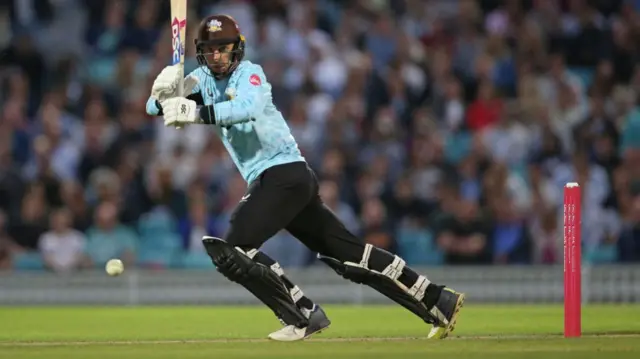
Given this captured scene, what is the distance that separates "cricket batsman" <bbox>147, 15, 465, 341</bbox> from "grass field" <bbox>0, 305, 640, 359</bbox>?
31 cm

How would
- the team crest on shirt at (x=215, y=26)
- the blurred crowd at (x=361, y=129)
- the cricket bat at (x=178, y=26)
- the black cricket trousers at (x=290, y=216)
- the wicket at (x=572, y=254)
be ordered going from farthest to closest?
1. the blurred crowd at (x=361, y=129)
2. the cricket bat at (x=178, y=26)
3. the team crest on shirt at (x=215, y=26)
4. the wicket at (x=572, y=254)
5. the black cricket trousers at (x=290, y=216)

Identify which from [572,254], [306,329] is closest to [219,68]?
[306,329]

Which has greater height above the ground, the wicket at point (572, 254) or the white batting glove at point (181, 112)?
the white batting glove at point (181, 112)

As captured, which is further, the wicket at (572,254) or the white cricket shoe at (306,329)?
the white cricket shoe at (306,329)

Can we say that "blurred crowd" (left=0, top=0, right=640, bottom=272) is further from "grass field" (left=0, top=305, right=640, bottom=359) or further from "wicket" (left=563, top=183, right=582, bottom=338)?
"wicket" (left=563, top=183, right=582, bottom=338)

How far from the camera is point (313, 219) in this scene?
978 centimetres

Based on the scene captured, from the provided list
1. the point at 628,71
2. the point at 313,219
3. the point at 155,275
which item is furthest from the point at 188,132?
the point at 313,219

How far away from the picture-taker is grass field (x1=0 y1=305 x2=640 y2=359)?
8.52 metres

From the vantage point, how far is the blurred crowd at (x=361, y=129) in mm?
16062

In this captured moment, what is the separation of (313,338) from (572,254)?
1.98 metres

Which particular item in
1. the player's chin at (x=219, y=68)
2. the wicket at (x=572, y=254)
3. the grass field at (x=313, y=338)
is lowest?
the grass field at (x=313, y=338)

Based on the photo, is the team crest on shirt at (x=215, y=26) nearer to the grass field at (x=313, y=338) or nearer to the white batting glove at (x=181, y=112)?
the white batting glove at (x=181, y=112)

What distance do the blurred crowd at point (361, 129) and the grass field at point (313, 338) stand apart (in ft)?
5.03

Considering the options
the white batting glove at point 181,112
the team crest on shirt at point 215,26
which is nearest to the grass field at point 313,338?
the white batting glove at point 181,112
